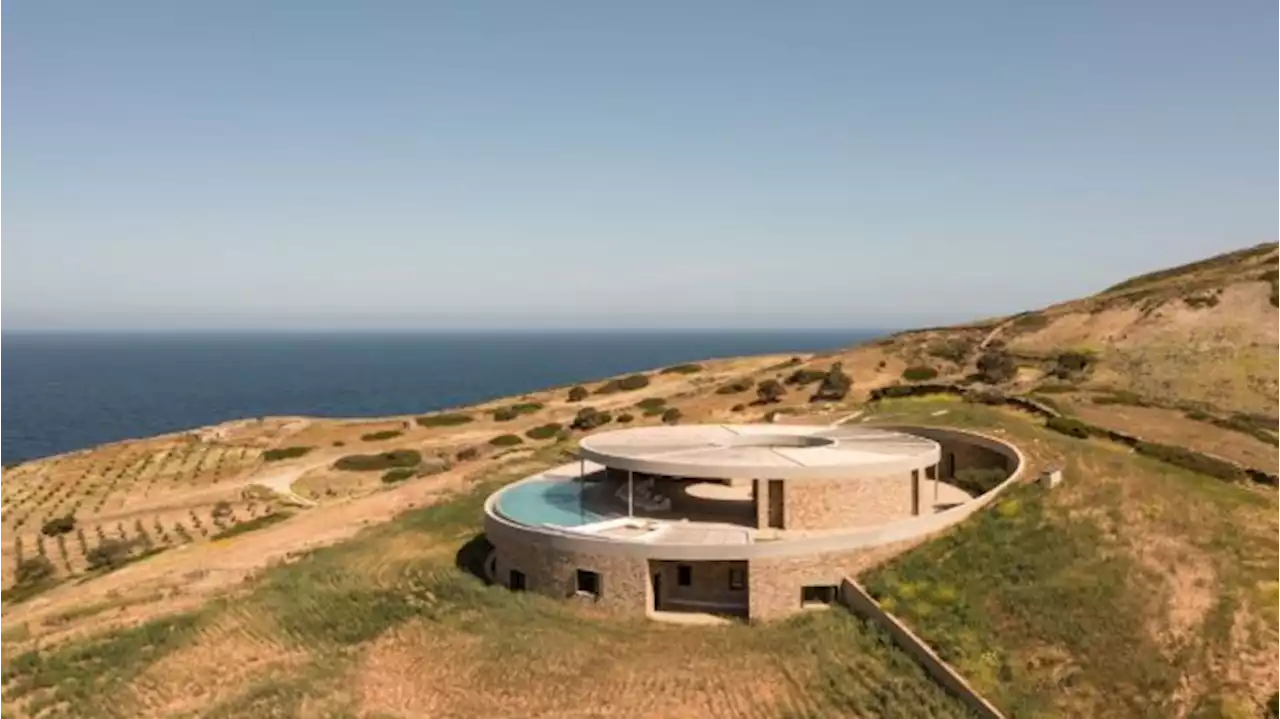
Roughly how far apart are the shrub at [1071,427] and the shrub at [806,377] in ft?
107

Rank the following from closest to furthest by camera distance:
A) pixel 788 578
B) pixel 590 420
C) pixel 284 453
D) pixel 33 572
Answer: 1. pixel 788 578
2. pixel 33 572
3. pixel 590 420
4. pixel 284 453

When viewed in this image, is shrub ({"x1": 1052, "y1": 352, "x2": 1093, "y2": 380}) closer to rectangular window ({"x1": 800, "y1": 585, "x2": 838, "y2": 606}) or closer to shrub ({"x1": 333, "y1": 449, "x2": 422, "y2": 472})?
rectangular window ({"x1": 800, "y1": 585, "x2": 838, "y2": 606})

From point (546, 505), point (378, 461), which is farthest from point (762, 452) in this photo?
point (378, 461)

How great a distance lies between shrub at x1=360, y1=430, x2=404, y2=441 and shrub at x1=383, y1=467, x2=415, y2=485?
1395 cm

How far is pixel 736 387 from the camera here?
85.3m

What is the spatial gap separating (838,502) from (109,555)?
37.6 metres

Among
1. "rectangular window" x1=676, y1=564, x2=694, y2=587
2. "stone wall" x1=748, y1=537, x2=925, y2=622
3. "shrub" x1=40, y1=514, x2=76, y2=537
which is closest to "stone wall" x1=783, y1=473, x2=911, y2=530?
"stone wall" x1=748, y1=537, x2=925, y2=622

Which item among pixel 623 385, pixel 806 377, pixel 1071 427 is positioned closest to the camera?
pixel 1071 427

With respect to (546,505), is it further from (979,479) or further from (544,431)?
(544,431)

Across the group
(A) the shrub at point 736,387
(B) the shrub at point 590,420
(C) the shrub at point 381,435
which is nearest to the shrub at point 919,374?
(A) the shrub at point 736,387

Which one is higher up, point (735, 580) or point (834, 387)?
point (834, 387)

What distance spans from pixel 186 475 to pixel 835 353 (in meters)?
63.1

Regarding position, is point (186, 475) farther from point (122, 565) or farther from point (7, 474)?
point (122, 565)

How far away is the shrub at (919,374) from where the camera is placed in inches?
3127
